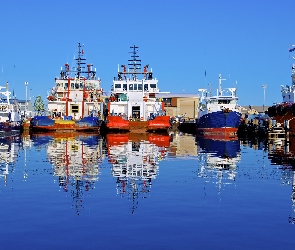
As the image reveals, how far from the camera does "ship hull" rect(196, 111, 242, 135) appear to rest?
225 feet

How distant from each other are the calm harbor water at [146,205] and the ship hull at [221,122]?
130 ft

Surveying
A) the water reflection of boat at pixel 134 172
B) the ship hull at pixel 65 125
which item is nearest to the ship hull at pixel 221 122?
the ship hull at pixel 65 125

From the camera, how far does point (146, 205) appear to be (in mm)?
16625

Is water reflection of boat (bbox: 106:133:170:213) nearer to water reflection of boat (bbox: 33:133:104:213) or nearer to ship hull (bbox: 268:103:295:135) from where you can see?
water reflection of boat (bbox: 33:133:104:213)

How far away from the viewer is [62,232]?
1299cm

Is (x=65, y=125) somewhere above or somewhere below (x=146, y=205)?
above

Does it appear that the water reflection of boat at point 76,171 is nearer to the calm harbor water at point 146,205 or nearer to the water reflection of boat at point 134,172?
the calm harbor water at point 146,205

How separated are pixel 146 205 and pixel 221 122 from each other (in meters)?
53.4

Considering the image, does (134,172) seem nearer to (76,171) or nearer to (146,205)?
(76,171)

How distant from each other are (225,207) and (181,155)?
64.1ft

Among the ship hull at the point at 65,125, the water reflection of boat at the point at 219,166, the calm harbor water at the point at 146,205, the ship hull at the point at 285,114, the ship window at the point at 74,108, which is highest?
the ship window at the point at 74,108

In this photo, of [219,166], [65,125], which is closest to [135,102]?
[65,125]

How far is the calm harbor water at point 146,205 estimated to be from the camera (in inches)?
488

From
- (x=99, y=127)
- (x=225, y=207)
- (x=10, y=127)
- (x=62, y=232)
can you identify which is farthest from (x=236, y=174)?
(x=99, y=127)
